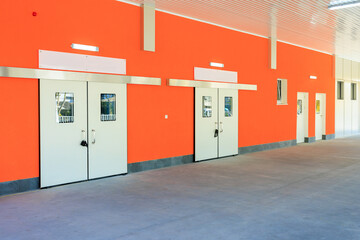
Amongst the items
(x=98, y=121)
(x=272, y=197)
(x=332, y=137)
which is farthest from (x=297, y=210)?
(x=332, y=137)

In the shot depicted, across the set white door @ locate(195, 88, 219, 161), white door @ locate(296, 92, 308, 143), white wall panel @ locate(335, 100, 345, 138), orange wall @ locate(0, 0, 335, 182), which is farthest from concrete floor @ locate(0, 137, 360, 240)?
white wall panel @ locate(335, 100, 345, 138)

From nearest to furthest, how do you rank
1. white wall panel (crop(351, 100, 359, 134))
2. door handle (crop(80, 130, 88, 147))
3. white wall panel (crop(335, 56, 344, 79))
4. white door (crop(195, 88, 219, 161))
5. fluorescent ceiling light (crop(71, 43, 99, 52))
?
1. fluorescent ceiling light (crop(71, 43, 99, 52))
2. door handle (crop(80, 130, 88, 147))
3. white door (crop(195, 88, 219, 161))
4. white wall panel (crop(335, 56, 344, 79))
5. white wall panel (crop(351, 100, 359, 134))

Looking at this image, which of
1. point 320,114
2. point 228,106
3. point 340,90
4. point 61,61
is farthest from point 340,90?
point 61,61

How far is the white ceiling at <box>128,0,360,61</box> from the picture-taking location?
29.2 ft

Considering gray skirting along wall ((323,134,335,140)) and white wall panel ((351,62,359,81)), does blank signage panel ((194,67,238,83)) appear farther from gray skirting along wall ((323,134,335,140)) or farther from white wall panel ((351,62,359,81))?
white wall panel ((351,62,359,81))

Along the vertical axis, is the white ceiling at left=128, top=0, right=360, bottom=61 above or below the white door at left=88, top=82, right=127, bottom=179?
above

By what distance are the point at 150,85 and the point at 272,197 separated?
4.58 meters

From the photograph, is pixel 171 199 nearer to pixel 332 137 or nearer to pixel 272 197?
pixel 272 197

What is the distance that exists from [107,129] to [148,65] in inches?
86.6

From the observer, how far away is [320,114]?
17375 millimetres

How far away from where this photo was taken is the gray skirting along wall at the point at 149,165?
6.80m

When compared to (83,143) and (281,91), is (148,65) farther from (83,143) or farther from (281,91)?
(281,91)

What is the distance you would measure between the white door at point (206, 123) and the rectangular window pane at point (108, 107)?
3.07m

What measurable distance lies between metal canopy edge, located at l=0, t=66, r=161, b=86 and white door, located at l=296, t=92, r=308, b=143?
9.11 metres
